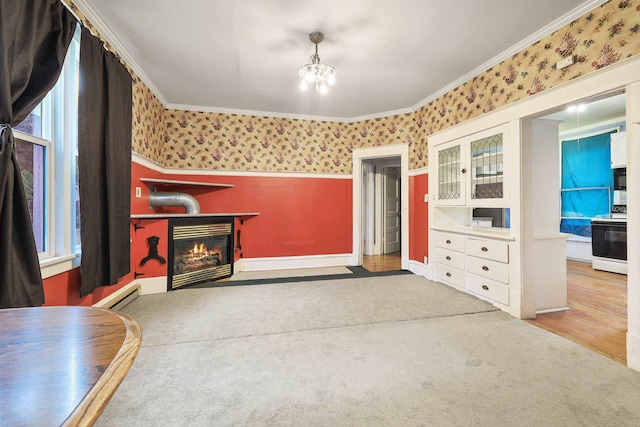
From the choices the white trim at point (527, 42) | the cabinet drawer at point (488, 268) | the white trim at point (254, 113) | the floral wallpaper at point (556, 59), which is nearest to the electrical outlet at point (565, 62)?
the floral wallpaper at point (556, 59)

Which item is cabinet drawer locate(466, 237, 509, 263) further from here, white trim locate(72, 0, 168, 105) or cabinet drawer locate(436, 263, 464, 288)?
white trim locate(72, 0, 168, 105)

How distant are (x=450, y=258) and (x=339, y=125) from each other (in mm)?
2824

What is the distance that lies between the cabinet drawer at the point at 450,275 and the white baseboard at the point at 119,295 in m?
3.81

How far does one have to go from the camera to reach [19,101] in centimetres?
154

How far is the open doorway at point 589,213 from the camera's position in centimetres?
250

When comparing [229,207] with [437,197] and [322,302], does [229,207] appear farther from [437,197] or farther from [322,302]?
[437,197]

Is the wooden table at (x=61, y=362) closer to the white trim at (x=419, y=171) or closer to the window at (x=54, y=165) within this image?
the window at (x=54, y=165)

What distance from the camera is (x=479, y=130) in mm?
3020

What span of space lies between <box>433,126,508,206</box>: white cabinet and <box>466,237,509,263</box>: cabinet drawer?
426mm

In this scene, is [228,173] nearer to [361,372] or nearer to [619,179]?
[361,372]

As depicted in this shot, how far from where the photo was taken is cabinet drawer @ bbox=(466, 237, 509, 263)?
2706 mm

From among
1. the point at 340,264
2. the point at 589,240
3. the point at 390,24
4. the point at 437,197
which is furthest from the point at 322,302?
the point at 589,240

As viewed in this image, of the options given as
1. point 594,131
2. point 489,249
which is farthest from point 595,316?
point 594,131

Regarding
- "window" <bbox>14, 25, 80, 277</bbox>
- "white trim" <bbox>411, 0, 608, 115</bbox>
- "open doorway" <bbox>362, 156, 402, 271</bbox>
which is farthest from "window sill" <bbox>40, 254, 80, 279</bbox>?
"open doorway" <bbox>362, 156, 402, 271</bbox>
